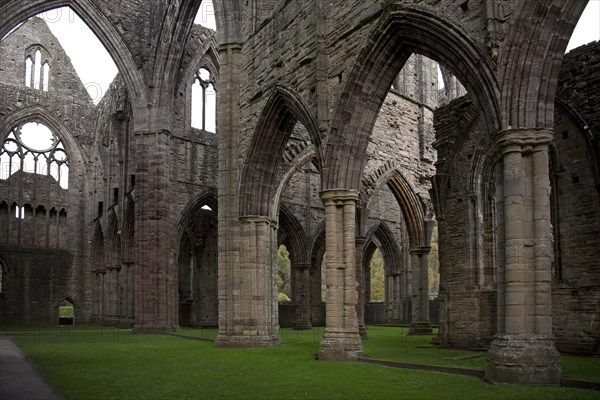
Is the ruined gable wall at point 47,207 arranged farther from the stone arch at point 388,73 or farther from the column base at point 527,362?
the column base at point 527,362

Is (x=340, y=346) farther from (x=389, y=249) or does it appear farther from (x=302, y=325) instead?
(x=389, y=249)

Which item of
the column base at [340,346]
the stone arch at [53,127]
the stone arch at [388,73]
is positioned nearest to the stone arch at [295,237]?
the stone arch at [388,73]

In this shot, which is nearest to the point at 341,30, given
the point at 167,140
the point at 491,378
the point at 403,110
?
the point at 491,378

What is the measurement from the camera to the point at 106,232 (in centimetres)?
→ 3025

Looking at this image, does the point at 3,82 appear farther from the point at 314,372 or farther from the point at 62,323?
the point at 314,372

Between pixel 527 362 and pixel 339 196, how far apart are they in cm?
508

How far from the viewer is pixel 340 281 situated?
1157 cm

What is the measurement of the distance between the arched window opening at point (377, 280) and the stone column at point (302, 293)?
51.2ft

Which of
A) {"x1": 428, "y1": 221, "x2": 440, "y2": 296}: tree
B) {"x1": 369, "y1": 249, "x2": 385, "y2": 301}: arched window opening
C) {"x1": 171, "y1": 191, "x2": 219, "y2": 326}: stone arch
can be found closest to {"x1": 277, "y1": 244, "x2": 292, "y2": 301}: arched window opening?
{"x1": 369, "y1": 249, "x2": 385, "y2": 301}: arched window opening

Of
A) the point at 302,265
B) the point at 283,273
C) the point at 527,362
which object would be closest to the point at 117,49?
the point at 302,265

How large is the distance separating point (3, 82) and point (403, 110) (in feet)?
71.2

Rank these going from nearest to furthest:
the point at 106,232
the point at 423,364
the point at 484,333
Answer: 1. the point at 423,364
2. the point at 484,333
3. the point at 106,232

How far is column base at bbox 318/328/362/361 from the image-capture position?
11.3 meters

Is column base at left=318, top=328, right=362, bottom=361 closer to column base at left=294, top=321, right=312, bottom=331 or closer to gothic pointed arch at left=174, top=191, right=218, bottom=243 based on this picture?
gothic pointed arch at left=174, top=191, right=218, bottom=243
